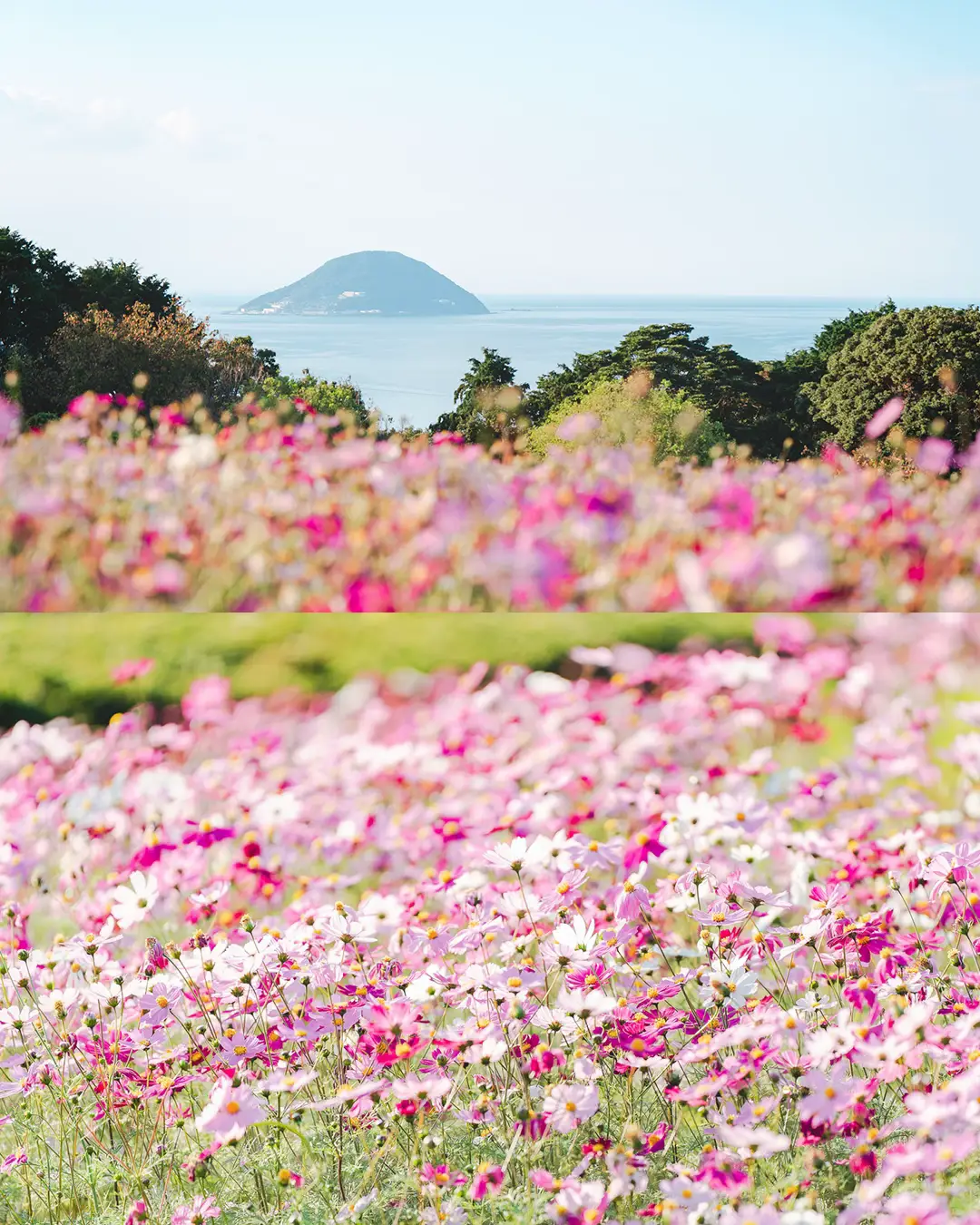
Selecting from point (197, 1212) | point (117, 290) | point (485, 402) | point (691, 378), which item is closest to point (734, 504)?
point (691, 378)

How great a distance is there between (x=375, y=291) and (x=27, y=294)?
4.04 ft

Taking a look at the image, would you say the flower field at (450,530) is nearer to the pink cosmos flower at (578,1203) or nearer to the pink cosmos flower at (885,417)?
the pink cosmos flower at (885,417)

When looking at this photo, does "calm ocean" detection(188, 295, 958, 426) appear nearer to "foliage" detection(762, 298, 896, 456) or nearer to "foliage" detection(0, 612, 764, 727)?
"foliage" detection(762, 298, 896, 456)

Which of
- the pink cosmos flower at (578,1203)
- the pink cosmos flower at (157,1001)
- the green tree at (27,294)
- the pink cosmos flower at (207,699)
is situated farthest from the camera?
the pink cosmos flower at (207,699)

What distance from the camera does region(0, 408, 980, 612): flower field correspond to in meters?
3.58

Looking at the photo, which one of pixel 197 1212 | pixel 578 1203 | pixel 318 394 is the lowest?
pixel 197 1212

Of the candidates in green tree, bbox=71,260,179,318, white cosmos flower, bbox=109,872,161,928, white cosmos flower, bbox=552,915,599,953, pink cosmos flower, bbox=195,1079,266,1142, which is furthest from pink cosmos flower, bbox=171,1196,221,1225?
green tree, bbox=71,260,179,318

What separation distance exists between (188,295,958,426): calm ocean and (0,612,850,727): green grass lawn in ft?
3.27

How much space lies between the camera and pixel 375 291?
3.88m

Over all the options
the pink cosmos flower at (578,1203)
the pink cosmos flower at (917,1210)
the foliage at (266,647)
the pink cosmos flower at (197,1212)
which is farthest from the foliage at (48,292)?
the pink cosmos flower at (917,1210)

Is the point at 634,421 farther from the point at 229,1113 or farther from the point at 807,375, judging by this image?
the point at 229,1113

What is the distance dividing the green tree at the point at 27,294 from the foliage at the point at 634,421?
1690 mm

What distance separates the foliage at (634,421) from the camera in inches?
136

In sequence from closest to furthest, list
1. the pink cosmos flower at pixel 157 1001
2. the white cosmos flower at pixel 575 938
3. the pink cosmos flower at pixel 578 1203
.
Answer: the pink cosmos flower at pixel 578 1203 < the white cosmos flower at pixel 575 938 < the pink cosmos flower at pixel 157 1001
